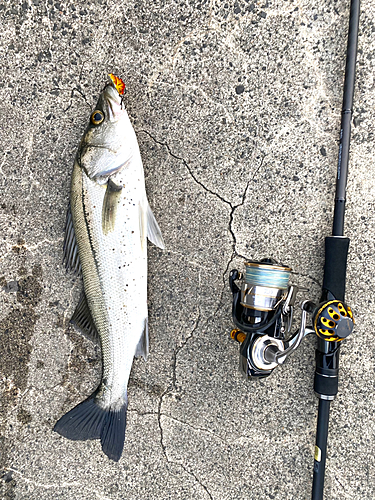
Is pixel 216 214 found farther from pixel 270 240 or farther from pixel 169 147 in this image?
pixel 169 147

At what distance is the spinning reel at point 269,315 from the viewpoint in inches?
69.6

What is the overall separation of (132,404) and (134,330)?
67cm

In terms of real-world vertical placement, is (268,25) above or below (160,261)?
above

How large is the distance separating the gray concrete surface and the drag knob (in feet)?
1.36

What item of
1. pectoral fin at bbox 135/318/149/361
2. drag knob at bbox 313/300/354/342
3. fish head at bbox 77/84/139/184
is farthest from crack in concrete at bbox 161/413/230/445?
fish head at bbox 77/84/139/184

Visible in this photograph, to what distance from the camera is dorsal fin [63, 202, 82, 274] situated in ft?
6.63

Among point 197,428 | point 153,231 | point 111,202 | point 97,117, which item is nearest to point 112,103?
point 97,117

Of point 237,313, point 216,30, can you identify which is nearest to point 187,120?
point 216,30

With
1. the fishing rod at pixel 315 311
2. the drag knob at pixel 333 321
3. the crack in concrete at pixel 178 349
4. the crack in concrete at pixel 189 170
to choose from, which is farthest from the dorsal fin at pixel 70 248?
the drag knob at pixel 333 321

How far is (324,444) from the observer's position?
2.00 m

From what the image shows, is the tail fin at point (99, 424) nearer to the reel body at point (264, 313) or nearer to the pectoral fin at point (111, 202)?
the reel body at point (264, 313)

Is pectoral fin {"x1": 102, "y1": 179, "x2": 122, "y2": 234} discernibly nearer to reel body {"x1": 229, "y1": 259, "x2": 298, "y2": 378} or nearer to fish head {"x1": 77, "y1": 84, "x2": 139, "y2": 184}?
fish head {"x1": 77, "y1": 84, "x2": 139, "y2": 184}

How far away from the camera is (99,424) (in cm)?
202

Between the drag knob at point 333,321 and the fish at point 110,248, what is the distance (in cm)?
102
